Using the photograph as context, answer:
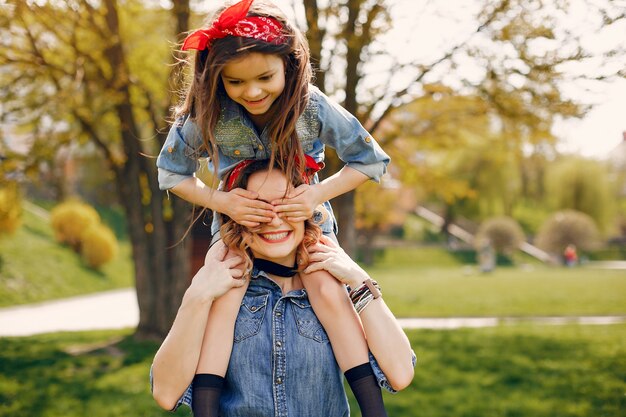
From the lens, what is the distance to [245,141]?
2.35 m

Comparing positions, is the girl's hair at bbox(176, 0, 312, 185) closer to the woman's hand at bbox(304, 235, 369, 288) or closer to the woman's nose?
the woman's nose

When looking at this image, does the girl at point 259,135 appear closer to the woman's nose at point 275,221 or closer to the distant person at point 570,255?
the woman's nose at point 275,221

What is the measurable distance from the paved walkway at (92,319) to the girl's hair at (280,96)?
9.17 meters

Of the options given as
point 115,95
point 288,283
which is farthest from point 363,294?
point 115,95

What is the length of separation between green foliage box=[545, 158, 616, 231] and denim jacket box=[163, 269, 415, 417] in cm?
4433

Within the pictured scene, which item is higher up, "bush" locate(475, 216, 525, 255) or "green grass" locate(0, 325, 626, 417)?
"green grass" locate(0, 325, 626, 417)

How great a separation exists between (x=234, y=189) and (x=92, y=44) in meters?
7.63

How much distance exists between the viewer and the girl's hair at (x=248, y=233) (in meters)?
2.28

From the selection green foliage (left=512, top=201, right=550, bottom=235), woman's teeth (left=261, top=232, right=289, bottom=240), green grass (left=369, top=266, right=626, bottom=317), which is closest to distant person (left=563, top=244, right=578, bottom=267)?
green foliage (left=512, top=201, right=550, bottom=235)

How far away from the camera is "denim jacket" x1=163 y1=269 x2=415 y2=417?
2154mm

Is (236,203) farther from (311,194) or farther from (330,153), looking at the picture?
(330,153)

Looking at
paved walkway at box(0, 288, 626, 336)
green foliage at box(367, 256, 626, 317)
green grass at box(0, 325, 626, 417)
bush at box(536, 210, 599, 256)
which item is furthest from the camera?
bush at box(536, 210, 599, 256)

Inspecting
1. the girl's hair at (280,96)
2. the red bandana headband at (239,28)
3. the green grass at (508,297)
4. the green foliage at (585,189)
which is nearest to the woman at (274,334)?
the girl's hair at (280,96)

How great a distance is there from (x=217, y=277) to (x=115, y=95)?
252 inches
